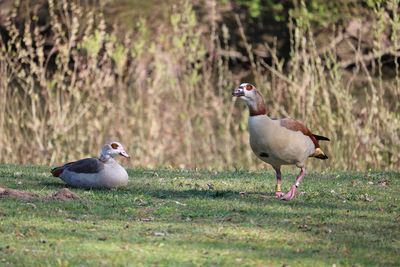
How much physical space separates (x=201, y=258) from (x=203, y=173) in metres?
4.47

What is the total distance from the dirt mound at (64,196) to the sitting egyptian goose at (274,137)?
1.52m

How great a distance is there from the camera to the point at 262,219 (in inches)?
322

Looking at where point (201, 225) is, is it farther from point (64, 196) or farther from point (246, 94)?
point (246, 94)

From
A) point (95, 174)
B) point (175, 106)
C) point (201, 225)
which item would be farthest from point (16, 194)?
point (175, 106)

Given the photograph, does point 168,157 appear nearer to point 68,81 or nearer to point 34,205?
point 68,81

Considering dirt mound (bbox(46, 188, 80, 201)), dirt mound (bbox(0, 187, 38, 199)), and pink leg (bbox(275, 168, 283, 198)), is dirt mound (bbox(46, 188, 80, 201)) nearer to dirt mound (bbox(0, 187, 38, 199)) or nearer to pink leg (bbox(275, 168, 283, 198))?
dirt mound (bbox(0, 187, 38, 199))

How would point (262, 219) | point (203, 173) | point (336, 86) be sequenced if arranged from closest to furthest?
point (262, 219), point (203, 173), point (336, 86)

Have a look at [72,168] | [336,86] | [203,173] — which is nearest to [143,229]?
[72,168]

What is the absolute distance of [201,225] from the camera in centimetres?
789

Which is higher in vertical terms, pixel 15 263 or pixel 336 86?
pixel 336 86

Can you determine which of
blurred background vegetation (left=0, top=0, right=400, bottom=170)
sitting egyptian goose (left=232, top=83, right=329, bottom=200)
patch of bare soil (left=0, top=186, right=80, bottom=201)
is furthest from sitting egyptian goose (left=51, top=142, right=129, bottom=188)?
blurred background vegetation (left=0, top=0, right=400, bottom=170)

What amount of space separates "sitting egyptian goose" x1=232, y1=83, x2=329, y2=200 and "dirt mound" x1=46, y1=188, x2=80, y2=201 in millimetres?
1520

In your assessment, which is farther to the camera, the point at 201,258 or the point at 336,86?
the point at 336,86

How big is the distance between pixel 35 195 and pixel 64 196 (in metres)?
0.29
